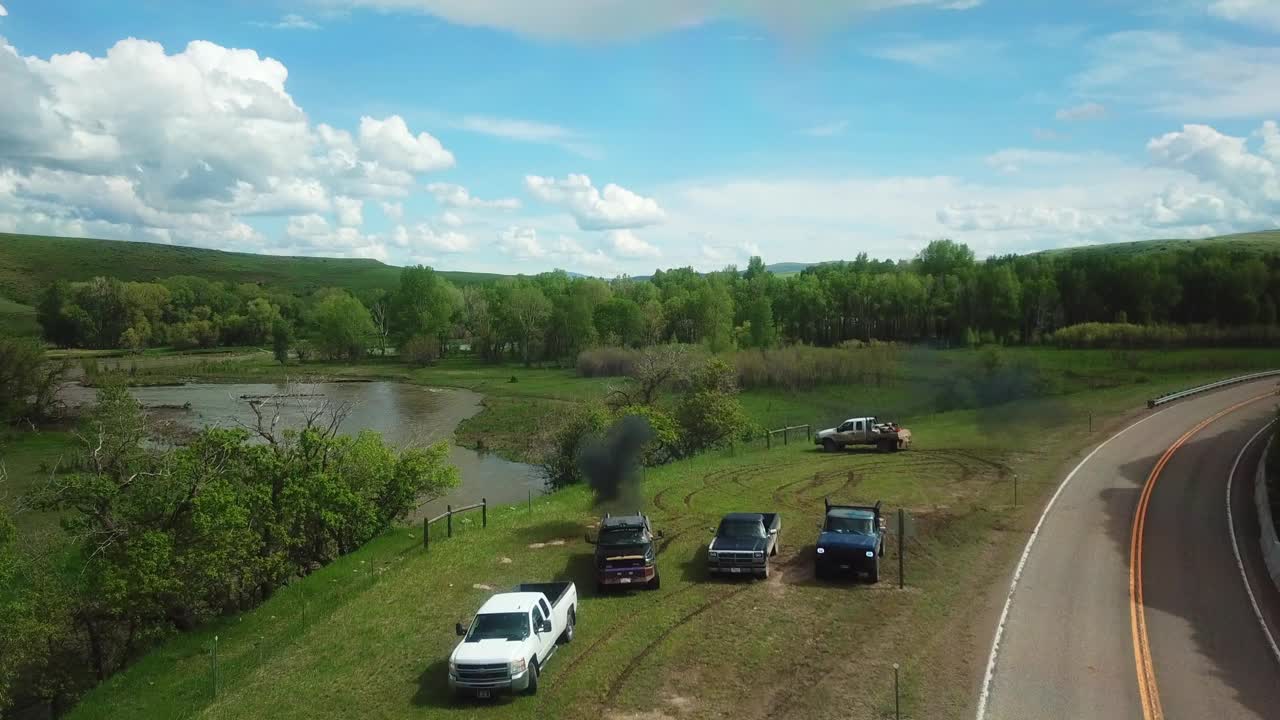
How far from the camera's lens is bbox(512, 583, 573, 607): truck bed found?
1983 centimetres

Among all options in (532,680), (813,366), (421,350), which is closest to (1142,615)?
(532,680)

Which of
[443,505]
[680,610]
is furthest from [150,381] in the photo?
[680,610]

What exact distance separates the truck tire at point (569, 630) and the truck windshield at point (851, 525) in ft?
29.5

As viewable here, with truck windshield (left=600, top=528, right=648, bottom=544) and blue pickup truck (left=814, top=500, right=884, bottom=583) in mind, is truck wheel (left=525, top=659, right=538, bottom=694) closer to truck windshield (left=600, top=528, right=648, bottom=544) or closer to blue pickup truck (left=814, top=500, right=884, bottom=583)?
truck windshield (left=600, top=528, right=648, bottom=544)

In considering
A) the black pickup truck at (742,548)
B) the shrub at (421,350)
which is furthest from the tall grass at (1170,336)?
the shrub at (421,350)

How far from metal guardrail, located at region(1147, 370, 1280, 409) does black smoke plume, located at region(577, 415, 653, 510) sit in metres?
41.8

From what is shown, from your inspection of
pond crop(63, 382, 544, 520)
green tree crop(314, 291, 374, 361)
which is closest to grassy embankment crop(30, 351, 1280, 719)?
pond crop(63, 382, 544, 520)

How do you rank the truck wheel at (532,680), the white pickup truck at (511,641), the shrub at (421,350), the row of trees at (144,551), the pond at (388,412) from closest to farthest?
the white pickup truck at (511,641) < the truck wheel at (532,680) < the row of trees at (144,551) < the pond at (388,412) < the shrub at (421,350)

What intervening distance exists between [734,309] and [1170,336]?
209 ft

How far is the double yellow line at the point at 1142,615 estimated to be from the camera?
55.1 ft

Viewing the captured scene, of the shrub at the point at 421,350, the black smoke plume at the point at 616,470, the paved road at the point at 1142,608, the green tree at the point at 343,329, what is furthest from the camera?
the shrub at the point at 421,350

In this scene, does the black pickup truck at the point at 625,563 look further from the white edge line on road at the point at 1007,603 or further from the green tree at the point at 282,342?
the green tree at the point at 282,342

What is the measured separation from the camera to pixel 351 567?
29.8 metres

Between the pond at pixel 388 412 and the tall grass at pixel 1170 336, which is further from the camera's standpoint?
the tall grass at pixel 1170 336
